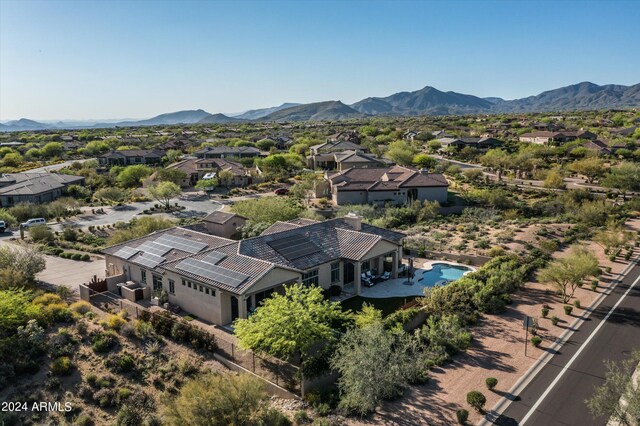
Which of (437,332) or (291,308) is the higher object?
(291,308)

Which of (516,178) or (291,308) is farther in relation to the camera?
(516,178)

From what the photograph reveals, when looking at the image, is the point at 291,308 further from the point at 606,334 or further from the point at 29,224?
the point at 29,224

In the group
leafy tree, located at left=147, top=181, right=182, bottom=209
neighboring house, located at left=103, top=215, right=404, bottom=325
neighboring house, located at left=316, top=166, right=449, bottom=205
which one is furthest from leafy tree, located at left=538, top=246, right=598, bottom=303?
leafy tree, located at left=147, top=181, right=182, bottom=209

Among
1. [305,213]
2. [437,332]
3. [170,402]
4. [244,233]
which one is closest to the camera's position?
[170,402]

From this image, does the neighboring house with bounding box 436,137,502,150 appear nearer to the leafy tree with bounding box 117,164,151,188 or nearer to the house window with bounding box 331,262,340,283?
the leafy tree with bounding box 117,164,151,188

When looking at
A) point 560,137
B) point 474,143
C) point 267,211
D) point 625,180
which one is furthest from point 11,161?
point 560,137

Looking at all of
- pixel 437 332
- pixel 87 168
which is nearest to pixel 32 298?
pixel 437 332
